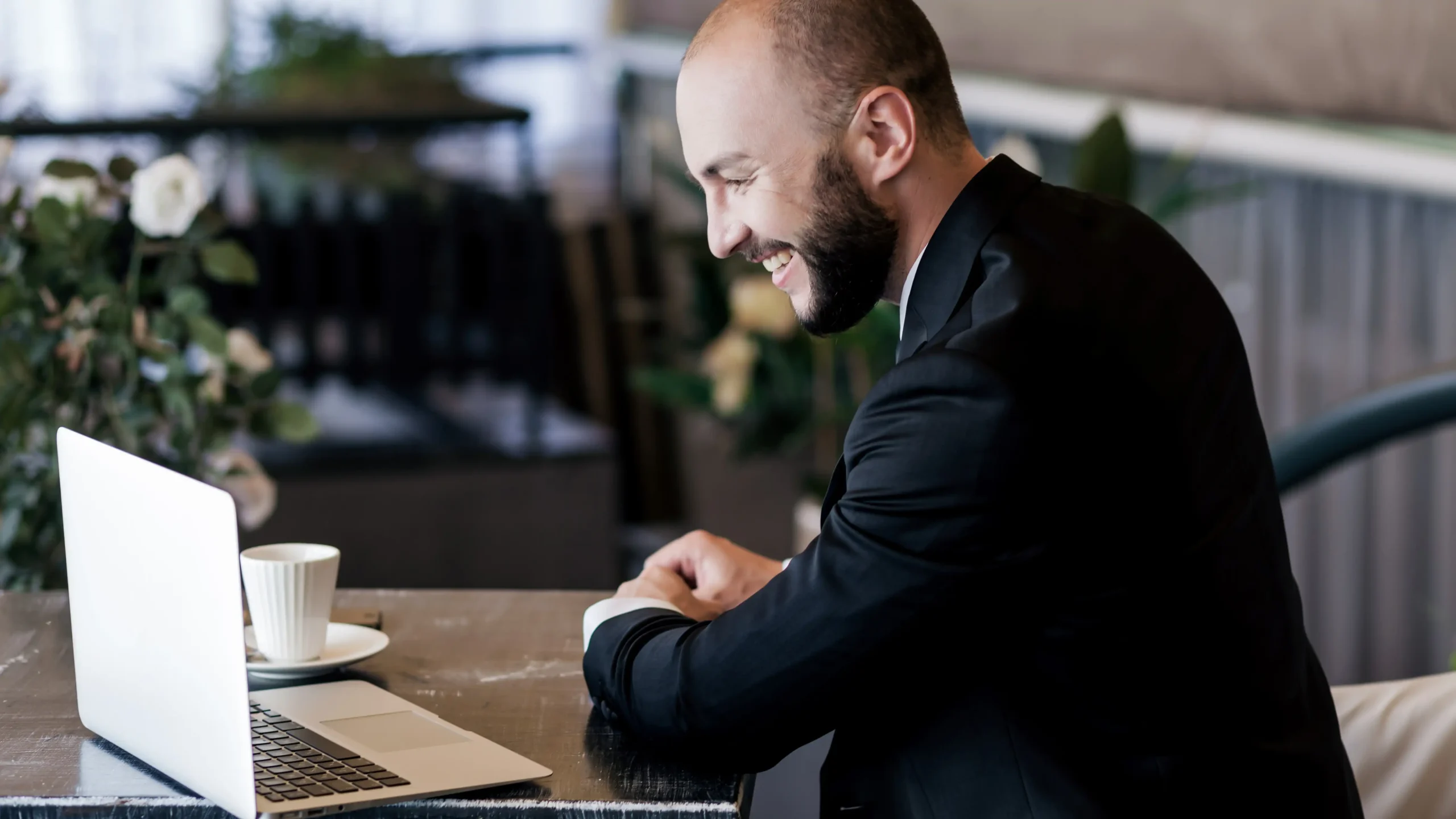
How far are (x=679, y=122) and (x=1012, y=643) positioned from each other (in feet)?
1.60

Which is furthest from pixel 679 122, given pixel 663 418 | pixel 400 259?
pixel 663 418

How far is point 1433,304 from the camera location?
262 cm

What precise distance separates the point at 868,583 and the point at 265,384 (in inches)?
43.2

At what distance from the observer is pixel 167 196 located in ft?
5.75

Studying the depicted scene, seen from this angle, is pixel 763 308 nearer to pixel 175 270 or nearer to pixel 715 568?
pixel 175 270

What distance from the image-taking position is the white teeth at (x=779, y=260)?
4.03 feet

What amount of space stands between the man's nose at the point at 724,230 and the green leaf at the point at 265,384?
2.75 ft

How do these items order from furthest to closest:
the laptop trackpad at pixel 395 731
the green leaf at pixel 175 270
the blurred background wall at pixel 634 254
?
the blurred background wall at pixel 634 254 < the green leaf at pixel 175 270 < the laptop trackpad at pixel 395 731

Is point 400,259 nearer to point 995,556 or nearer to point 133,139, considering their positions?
point 133,139

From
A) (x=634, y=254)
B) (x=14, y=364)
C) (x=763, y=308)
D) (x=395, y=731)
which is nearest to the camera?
(x=395, y=731)

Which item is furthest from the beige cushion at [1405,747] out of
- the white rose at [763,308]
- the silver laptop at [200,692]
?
the white rose at [763,308]

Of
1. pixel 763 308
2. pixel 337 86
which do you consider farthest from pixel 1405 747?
pixel 337 86

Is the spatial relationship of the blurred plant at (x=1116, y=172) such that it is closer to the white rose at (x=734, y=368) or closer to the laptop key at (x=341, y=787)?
the white rose at (x=734, y=368)

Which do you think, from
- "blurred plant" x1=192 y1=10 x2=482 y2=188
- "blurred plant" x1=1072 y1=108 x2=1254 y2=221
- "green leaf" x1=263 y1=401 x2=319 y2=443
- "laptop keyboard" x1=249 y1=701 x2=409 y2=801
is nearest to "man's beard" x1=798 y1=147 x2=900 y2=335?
Result: "laptop keyboard" x1=249 y1=701 x2=409 y2=801
